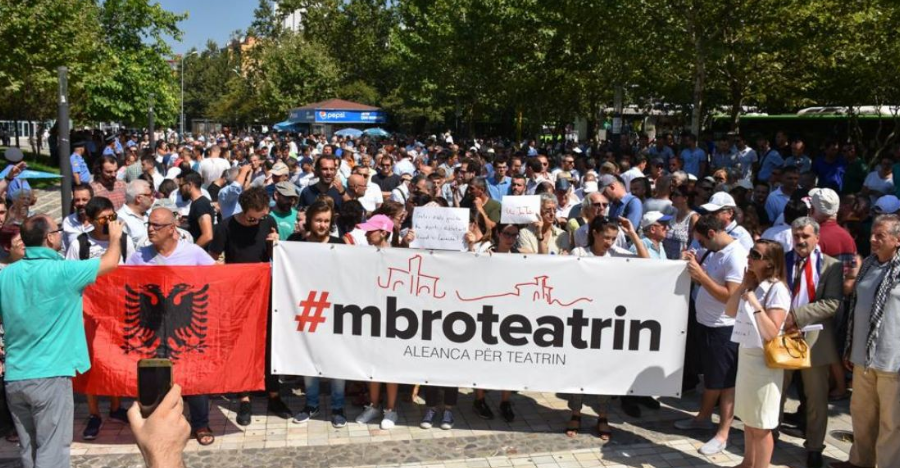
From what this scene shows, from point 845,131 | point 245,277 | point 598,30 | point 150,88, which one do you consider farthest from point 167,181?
point 845,131

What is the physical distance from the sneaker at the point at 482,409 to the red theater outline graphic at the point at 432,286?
101 centimetres

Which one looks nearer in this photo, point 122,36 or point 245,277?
point 245,277

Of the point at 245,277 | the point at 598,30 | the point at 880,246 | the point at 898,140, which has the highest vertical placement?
the point at 598,30

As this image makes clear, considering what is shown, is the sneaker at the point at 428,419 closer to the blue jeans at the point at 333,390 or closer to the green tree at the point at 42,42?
the blue jeans at the point at 333,390

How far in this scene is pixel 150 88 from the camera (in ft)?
84.0

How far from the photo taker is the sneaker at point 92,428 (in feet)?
18.9

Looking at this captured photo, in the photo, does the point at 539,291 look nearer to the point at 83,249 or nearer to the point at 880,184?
the point at 83,249

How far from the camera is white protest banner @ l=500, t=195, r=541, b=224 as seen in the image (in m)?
6.76

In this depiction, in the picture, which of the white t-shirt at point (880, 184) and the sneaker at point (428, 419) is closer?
the sneaker at point (428, 419)

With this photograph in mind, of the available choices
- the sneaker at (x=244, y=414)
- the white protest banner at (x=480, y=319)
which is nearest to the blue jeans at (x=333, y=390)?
the white protest banner at (x=480, y=319)

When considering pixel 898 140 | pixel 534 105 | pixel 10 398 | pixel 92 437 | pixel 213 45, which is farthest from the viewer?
pixel 213 45

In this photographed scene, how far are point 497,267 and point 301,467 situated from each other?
2038mm

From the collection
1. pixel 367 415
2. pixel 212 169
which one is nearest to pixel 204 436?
pixel 367 415

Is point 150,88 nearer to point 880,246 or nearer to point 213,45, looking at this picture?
point 880,246
